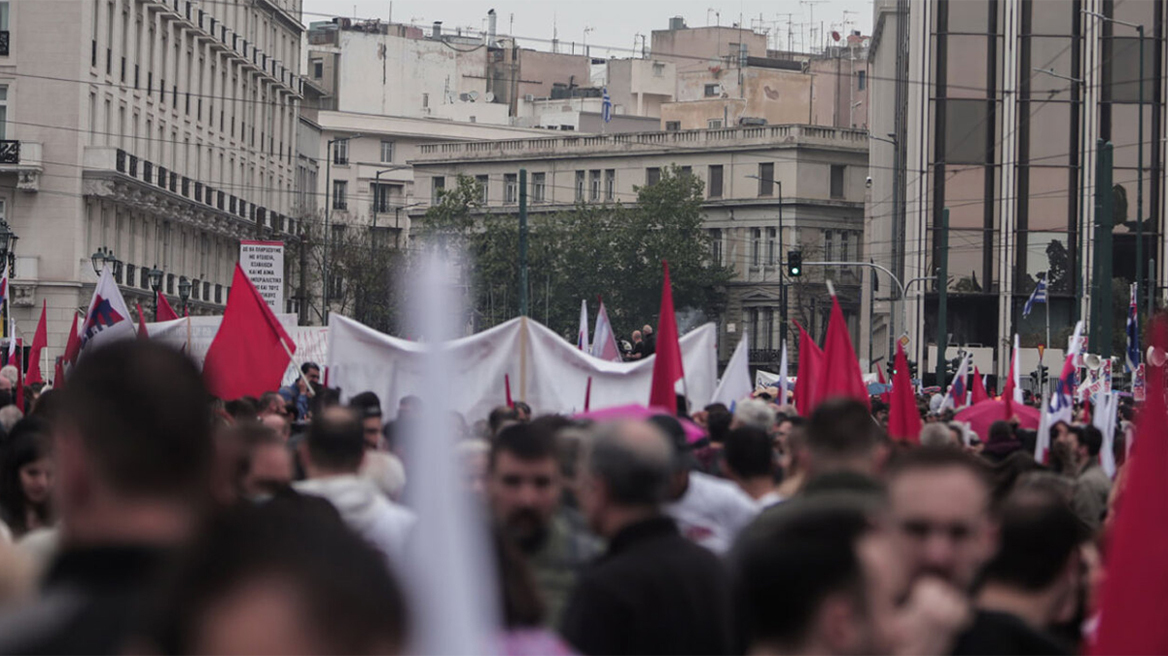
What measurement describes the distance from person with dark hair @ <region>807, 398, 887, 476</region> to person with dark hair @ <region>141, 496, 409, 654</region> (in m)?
4.33

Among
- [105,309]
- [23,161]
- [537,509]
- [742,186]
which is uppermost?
[742,186]

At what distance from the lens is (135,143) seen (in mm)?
55500

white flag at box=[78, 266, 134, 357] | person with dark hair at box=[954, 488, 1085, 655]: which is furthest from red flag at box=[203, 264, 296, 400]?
person with dark hair at box=[954, 488, 1085, 655]

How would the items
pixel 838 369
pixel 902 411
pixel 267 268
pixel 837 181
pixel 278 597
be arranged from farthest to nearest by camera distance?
pixel 837 181 → pixel 267 268 → pixel 902 411 → pixel 838 369 → pixel 278 597

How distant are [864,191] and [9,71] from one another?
47.4 m

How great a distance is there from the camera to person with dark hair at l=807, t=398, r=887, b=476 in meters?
6.16

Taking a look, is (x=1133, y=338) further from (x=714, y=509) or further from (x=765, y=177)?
(x=765, y=177)

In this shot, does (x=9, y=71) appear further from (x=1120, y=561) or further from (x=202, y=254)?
(x=1120, y=561)

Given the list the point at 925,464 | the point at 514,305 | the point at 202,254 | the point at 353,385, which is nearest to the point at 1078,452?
the point at 353,385

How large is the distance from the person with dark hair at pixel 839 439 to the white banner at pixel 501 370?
8024 mm

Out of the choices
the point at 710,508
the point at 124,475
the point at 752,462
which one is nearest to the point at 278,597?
the point at 124,475

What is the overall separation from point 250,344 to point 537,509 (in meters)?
10.6

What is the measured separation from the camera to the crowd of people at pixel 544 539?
6.23ft

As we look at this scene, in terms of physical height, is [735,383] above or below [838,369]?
below
